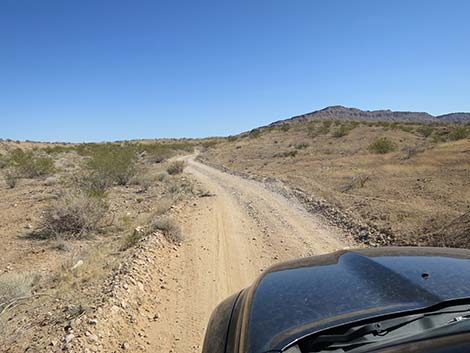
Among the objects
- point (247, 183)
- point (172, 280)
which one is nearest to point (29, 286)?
point (172, 280)

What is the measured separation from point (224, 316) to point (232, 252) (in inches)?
195

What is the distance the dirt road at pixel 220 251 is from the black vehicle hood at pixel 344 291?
7.45 ft

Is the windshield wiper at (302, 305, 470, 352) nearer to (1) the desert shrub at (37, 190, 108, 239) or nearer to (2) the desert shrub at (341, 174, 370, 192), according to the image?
(1) the desert shrub at (37, 190, 108, 239)

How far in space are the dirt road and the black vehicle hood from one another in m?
2.27

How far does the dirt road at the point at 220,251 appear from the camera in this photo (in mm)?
4688

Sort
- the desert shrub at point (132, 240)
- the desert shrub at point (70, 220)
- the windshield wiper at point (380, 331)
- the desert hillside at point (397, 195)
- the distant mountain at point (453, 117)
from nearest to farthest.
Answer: the windshield wiper at point (380, 331) < the desert shrub at point (132, 240) < the desert hillside at point (397, 195) < the desert shrub at point (70, 220) < the distant mountain at point (453, 117)

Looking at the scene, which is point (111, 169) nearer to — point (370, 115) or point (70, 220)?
point (70, 220)

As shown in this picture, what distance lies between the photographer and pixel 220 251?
7.49 metres

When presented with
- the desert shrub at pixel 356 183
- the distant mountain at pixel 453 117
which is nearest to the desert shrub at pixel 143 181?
the desert shrub at pixel 356 183

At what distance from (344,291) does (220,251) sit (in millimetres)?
5475

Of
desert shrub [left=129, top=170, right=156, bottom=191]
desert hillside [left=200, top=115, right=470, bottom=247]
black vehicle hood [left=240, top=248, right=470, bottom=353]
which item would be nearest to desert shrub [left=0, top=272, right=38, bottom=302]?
black vehicle hood [left=240, top=248, right=470, bottom=353]

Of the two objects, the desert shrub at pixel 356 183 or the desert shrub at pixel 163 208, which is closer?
the desert shrub at pixel 163 208

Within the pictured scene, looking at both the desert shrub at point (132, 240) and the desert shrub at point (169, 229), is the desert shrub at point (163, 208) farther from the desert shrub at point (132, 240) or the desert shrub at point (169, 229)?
the desert shrub at point (132, 240)

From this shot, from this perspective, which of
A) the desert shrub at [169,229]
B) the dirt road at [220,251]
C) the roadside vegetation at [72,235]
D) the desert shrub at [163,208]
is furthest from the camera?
the desert shrub at [163,208]
